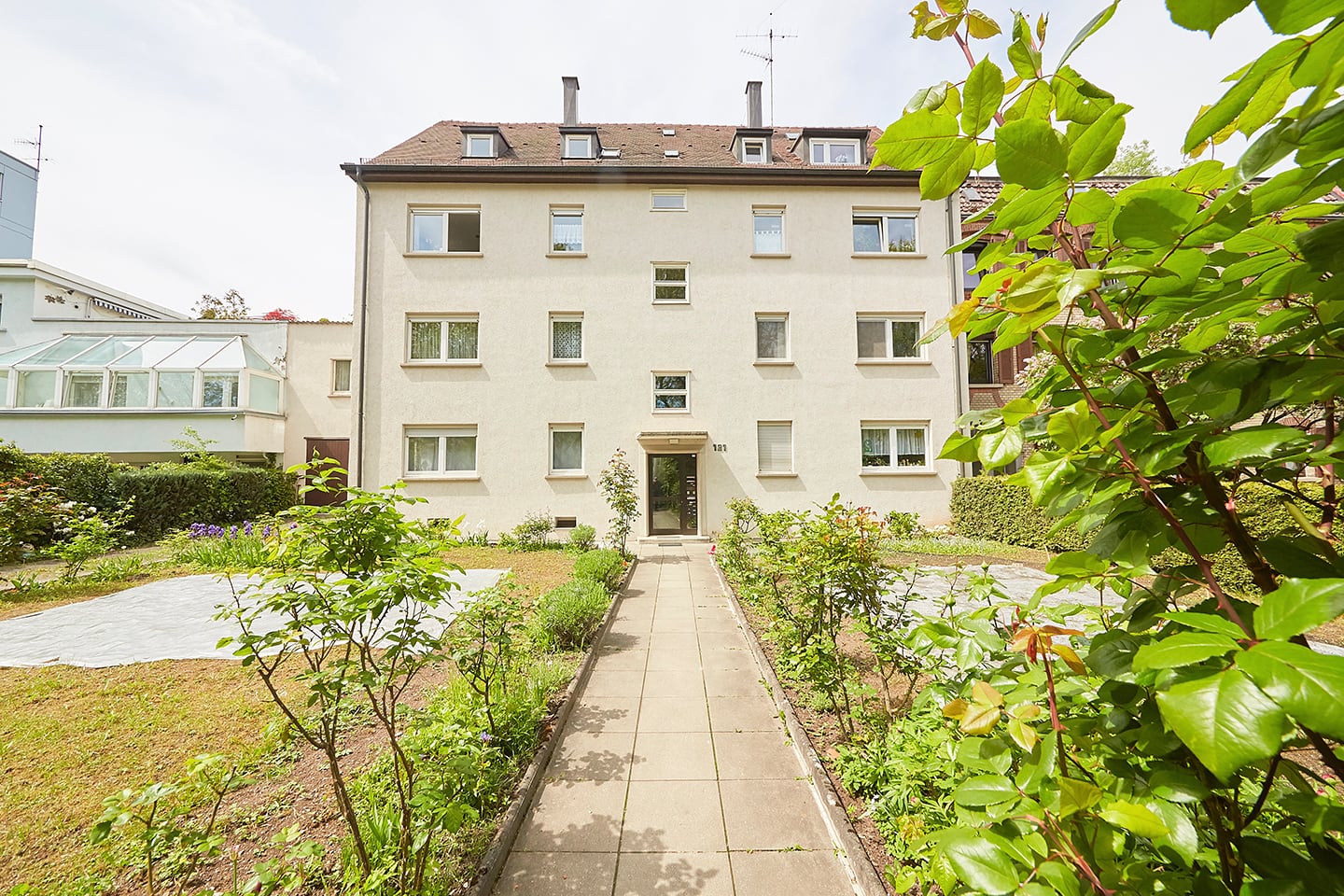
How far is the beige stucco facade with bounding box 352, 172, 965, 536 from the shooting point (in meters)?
14.9

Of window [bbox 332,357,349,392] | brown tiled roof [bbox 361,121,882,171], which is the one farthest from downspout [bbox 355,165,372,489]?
window [bbox 332,357,349,392]

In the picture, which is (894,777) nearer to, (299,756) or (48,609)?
(299,756)

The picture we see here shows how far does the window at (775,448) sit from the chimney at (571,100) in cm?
1209

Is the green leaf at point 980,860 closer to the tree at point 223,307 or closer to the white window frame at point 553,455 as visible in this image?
the white window frame at point 553,455

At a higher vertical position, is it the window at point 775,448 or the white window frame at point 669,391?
the white window frame at point 669,391

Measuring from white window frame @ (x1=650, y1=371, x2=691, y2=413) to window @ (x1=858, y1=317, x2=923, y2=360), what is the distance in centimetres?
527

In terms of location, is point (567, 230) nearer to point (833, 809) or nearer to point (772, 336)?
point (772, 336)

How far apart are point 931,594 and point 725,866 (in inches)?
280

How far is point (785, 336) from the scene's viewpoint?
1561 centimetres

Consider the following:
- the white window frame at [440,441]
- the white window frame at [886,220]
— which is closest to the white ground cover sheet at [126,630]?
the white window frame at [440,441]

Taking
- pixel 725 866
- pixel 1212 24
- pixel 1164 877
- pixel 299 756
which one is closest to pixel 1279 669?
pixel 1164 877

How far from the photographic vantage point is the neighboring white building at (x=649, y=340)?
14945mm

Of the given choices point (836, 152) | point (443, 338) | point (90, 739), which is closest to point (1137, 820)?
point (90, 739)

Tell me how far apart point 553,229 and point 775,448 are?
9.25 meters
